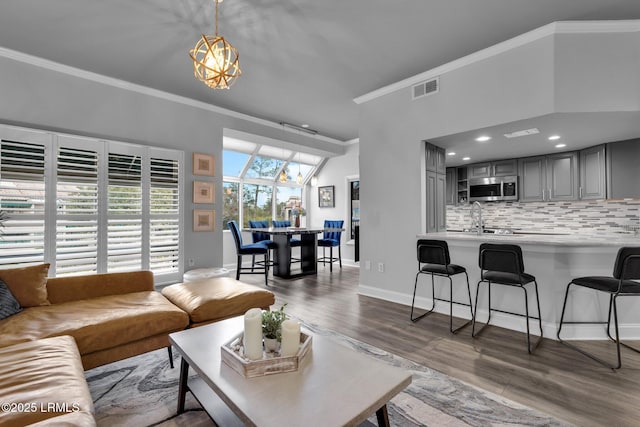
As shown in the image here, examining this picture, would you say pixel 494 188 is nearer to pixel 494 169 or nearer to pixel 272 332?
pixel 494 169

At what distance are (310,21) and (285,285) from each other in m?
3.77

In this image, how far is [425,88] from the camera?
3791mm

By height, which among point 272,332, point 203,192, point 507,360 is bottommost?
point 507,360

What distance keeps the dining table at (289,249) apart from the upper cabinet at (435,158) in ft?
7.70

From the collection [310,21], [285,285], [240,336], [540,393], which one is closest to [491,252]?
[540,393]

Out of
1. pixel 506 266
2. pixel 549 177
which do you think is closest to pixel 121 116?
pixel 506 266

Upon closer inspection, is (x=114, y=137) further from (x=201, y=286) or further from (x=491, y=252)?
(x=491, y=252)

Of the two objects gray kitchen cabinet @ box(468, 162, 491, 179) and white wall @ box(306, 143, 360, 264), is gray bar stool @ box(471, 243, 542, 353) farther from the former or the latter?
white wall @ box(306, 143, 360, 264)

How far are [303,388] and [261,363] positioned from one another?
0.24 metres

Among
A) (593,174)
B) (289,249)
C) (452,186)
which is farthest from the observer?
(452,186)

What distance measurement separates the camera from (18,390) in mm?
1279

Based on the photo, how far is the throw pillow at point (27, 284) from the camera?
2.31m

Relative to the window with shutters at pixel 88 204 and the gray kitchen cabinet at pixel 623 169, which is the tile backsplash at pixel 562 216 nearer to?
the gray kitchen cabinet at pixel 623 169

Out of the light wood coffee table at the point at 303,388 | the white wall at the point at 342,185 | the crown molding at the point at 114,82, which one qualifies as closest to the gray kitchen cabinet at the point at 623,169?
the white wall at the point at 342,185
